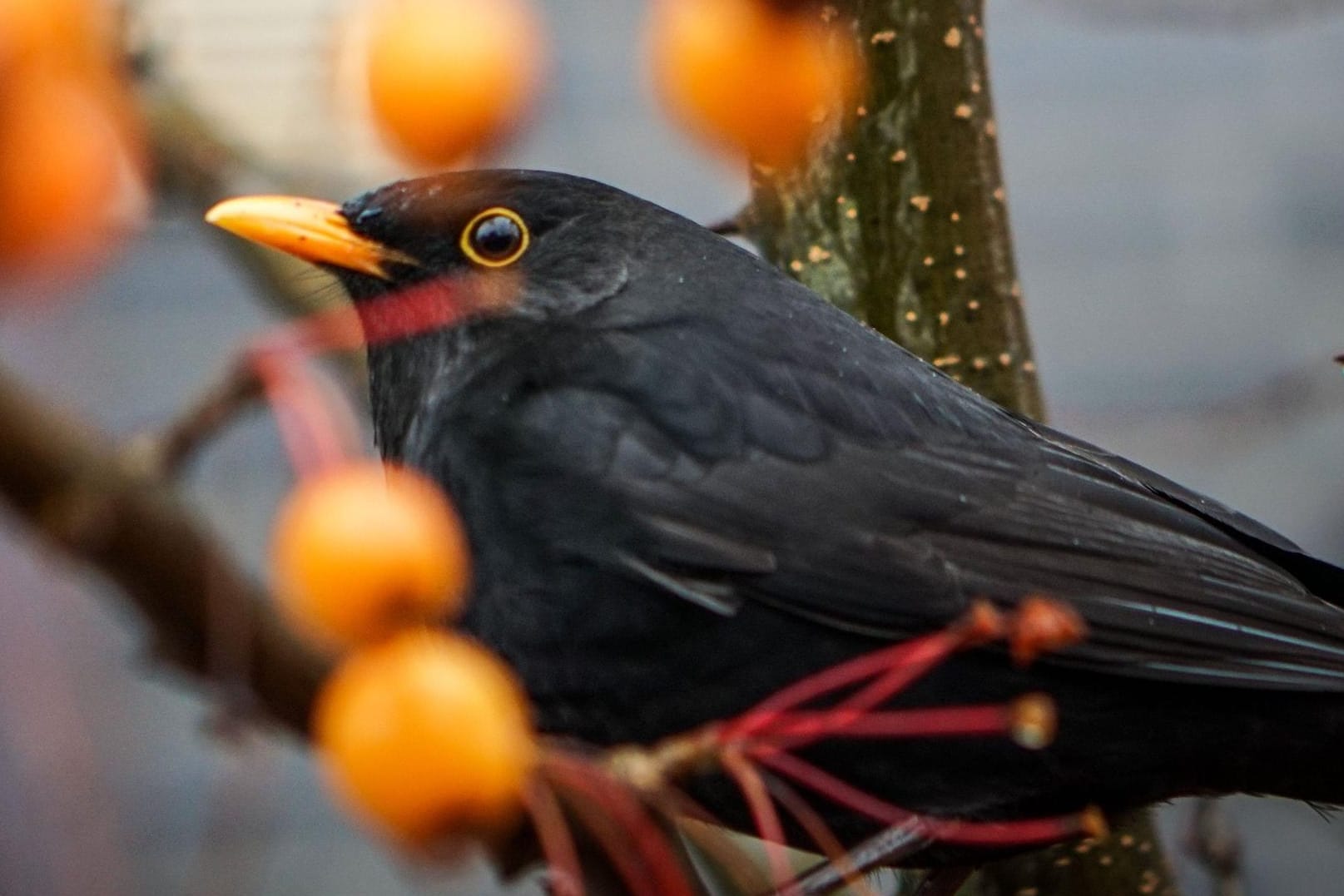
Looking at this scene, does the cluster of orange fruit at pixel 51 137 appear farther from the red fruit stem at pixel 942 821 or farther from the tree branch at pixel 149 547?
the red fruit stem at pixel 942 821

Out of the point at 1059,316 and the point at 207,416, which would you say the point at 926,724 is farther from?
the point at 1059,316

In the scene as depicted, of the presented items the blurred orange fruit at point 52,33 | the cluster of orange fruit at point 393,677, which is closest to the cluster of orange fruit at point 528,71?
the blurred orange fruit at point 52,33

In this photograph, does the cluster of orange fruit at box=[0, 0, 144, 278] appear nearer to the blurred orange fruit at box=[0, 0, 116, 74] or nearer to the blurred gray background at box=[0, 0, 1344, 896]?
the blurred orange fruit at box=[0, 0, 116, 74]

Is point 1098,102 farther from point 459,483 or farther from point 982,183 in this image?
point 459,483

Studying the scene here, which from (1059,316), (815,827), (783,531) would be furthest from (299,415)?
(1059,316)

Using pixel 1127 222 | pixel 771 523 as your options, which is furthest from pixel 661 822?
pixel 1127 222

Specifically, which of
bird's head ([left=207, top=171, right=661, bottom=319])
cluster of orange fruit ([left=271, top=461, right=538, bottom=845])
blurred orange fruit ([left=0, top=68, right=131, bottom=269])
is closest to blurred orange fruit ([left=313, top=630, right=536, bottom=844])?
cluster of orange fruit ([left=271, top=461, right=538, bottom=845])
